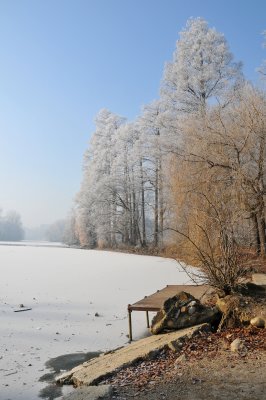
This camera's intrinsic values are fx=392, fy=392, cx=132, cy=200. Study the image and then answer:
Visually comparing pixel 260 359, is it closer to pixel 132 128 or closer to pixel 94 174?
pixel 132 128

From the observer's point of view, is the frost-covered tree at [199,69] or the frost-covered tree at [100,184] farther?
the frost-covered tree at [100,184]

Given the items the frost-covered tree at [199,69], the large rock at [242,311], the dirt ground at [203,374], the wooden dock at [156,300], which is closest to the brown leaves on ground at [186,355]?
the dirt ground at [203,374]

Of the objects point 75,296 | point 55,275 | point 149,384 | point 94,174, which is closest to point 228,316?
point 149,384

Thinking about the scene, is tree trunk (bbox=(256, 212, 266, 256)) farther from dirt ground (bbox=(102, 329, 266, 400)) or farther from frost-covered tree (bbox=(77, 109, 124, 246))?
frost-covered tree (bbox=(77, 109, 124, 246))

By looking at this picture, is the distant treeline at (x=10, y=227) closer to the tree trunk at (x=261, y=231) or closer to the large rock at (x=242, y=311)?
the tree trunk at (x=261, y=231)

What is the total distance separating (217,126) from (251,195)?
3.11 metres

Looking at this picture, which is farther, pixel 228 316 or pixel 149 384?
pixel 228 316

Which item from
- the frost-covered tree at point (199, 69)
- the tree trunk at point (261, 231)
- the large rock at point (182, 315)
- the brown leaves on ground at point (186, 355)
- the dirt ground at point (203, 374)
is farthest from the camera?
A: the frost-covered tree at point (199, 69)

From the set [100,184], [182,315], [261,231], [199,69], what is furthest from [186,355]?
[100,184]

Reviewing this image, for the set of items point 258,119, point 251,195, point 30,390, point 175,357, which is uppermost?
point 258,119

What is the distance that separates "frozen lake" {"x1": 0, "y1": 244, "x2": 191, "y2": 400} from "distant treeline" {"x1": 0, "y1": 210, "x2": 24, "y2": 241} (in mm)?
104208

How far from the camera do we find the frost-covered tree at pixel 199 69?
19.1m

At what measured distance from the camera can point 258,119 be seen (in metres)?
13.4

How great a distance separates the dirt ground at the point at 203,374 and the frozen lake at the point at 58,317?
0.94 metres
